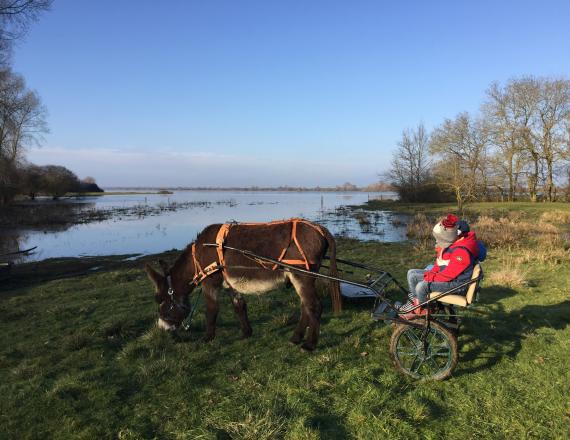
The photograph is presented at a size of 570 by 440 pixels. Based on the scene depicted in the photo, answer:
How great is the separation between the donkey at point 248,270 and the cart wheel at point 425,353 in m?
1.20

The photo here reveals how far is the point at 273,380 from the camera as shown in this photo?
4551 mm

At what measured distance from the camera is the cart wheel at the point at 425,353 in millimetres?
4457

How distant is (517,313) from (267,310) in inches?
188

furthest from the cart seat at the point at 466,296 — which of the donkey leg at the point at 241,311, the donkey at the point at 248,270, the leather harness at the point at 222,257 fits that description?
the donkey leg at the point at 241,311

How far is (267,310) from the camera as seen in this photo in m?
7.46

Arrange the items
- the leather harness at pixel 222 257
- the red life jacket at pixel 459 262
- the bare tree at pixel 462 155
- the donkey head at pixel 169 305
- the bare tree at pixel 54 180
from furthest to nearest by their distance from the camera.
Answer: the bare tree at pixel 54 180, the bare tree at pixel 462 155, the donkey head at pixel 169 305, the leather harness at pixel 222 257, the red life jacket at pixel 459 262

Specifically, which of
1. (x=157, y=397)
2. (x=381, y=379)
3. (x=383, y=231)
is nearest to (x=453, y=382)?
(x=381, y=379)

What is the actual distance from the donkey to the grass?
43cm

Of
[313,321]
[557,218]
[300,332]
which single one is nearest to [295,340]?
[300,332]

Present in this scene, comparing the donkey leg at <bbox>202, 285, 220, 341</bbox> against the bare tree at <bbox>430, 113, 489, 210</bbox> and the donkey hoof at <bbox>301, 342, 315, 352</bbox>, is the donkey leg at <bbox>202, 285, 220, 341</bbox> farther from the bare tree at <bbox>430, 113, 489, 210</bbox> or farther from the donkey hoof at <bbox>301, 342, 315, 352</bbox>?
the bare tree at <bbox>430, 113, 489, 210</bbox>

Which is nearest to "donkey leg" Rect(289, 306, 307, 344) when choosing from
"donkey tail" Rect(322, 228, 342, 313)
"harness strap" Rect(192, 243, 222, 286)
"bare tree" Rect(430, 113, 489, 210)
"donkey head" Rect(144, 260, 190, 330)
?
"donkey tail" Rect(322, 228, 342, 313)

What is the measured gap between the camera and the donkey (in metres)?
A: 5.46

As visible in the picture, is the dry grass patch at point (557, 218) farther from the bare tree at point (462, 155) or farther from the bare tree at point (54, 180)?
the bare tree at point (54, 180)

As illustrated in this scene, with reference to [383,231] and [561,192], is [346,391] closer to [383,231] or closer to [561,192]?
[383,231]
